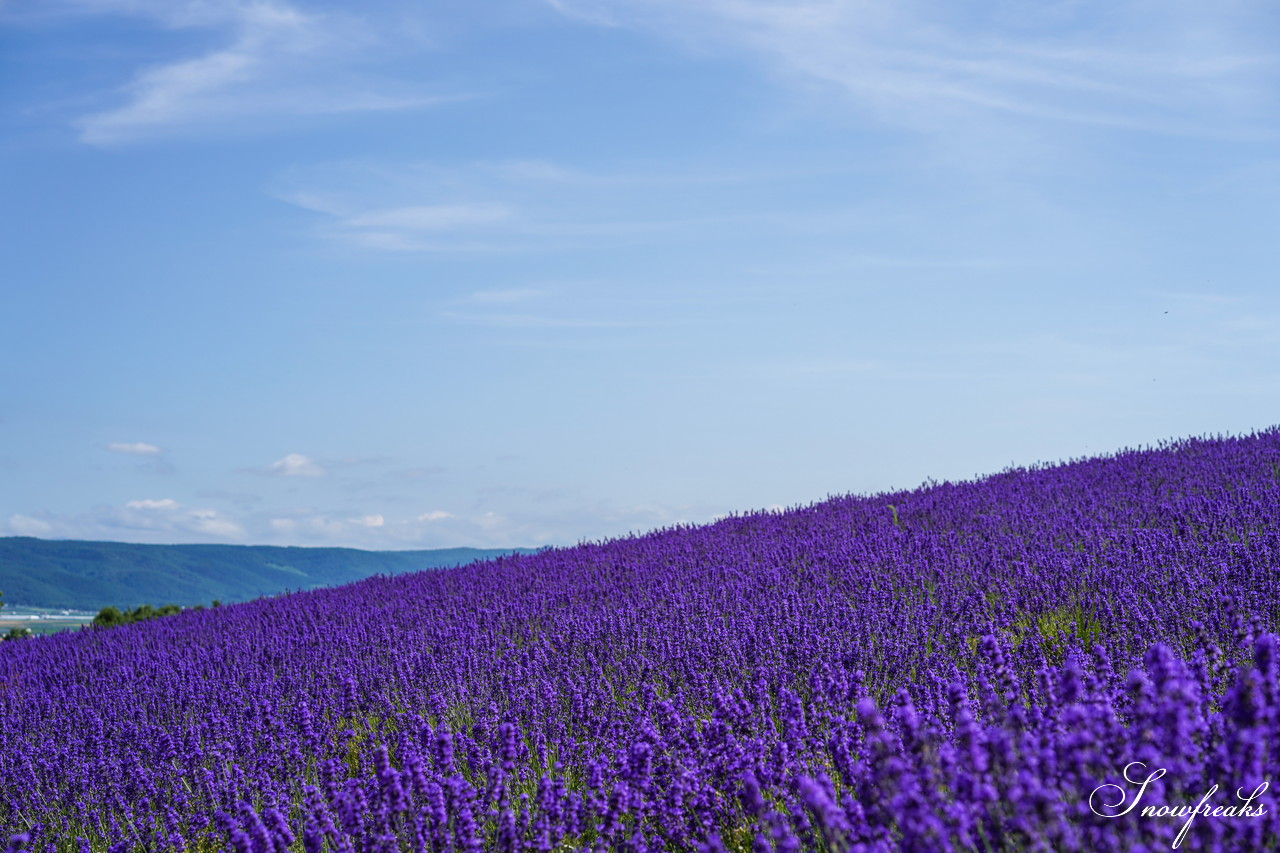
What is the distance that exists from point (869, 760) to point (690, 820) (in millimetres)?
556

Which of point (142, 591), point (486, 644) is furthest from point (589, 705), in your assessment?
point (142, 591)

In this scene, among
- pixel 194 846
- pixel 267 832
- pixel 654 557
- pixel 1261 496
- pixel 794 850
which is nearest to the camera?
pixel 794 850

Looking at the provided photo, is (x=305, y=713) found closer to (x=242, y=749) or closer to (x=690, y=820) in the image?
(x=242, y=749)

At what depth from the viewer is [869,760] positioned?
9.22 ft

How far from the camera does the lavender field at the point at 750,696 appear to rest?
1.95m

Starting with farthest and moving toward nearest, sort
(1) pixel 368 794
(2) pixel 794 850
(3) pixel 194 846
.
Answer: (3) pixel 194 846, (1) pixel 368 794, (2) pixel 794 850

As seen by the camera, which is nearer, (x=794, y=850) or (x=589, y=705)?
(x=794, y=850)

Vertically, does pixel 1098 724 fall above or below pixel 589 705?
above

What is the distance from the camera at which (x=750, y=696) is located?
159 inches

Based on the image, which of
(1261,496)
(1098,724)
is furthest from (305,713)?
(1261,496)

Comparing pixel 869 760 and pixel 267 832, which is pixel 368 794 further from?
pixel 869 760

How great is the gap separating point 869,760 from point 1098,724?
3.19ft

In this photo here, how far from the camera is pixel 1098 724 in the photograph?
6.34ft

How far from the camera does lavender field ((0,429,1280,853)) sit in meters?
1.95
